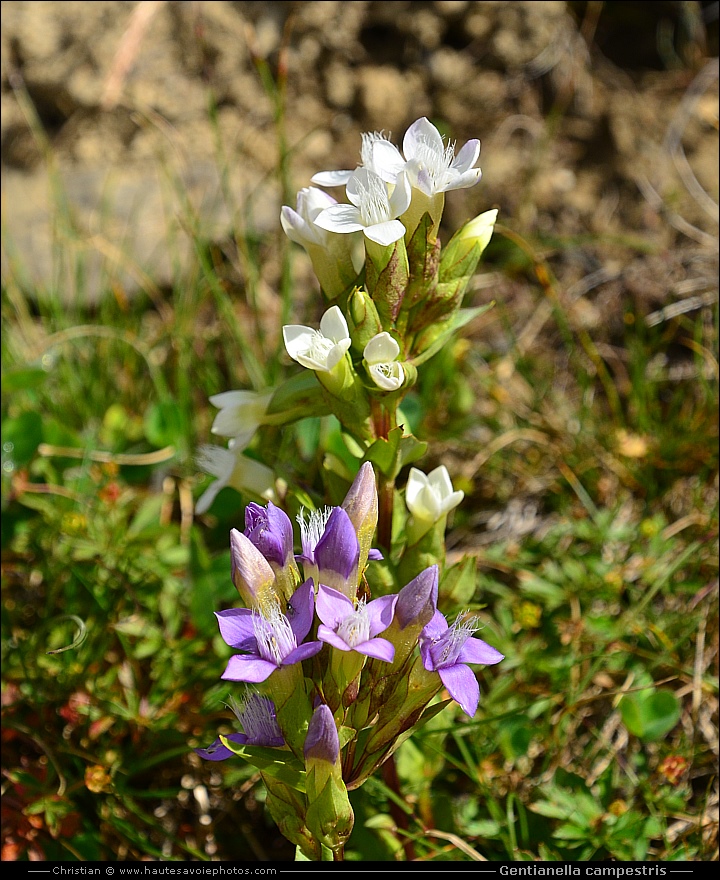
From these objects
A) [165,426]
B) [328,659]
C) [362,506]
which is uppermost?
[362,506]

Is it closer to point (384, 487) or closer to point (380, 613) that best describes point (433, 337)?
point (384, 487)

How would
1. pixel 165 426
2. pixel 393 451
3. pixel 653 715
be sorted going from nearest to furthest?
pixel 393 451, pixel 653 715, pixel 165 426

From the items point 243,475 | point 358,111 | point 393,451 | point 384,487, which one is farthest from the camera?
point 358,111

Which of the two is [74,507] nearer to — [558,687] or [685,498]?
[558,687]

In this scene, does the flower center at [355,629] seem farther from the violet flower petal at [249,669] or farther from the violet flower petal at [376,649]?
the violet flower petal at [249,669]

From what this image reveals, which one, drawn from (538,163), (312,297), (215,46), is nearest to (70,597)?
(312,297)

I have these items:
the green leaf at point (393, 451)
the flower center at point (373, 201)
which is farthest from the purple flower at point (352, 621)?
the flower center at point (373, 201)

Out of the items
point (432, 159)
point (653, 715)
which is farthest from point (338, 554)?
point (653, 715)

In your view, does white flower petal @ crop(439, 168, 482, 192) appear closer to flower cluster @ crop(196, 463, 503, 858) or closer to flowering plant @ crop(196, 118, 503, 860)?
flowering plant @ crop(196, 118, 503, 860)

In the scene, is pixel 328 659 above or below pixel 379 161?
below
